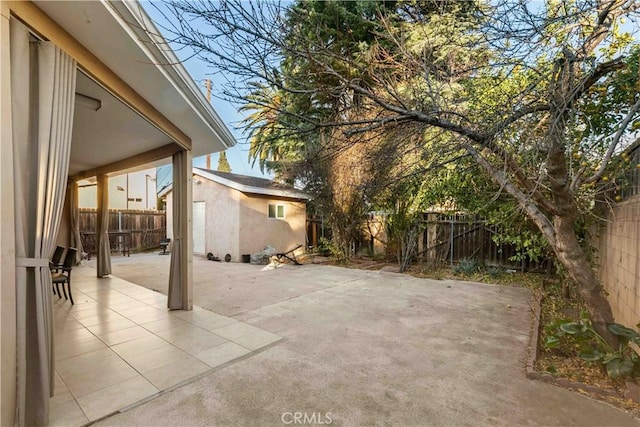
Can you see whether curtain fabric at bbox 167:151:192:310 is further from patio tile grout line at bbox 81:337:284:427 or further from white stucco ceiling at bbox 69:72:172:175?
patio tile grout line at bbox 81:337:284:427

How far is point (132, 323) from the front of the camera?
4.12 metres

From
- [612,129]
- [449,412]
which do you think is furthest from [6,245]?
[612,129]

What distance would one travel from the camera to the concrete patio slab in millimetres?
2215

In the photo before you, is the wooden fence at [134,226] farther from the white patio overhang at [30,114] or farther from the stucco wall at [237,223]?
the white patio overhang at [30,114]

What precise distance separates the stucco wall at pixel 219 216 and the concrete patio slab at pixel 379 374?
4868 millimetres

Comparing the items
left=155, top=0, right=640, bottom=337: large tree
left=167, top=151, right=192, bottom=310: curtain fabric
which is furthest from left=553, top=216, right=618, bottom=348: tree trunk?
left=167, top=151, right=192, bottom=310: curtain fabric

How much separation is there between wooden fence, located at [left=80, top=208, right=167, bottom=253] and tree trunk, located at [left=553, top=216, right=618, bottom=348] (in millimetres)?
13879

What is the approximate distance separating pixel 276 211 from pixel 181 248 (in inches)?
271

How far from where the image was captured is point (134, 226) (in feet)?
43.6

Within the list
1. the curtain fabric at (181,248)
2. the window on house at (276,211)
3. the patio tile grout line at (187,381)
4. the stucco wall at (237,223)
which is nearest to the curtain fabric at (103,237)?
the stucco wall at (237,223)

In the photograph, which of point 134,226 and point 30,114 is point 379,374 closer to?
point 30,114

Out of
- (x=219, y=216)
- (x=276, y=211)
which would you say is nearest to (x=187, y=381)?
(x=219, y=216)

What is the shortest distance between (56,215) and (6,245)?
47 centimetres

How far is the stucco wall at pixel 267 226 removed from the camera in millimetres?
10234
